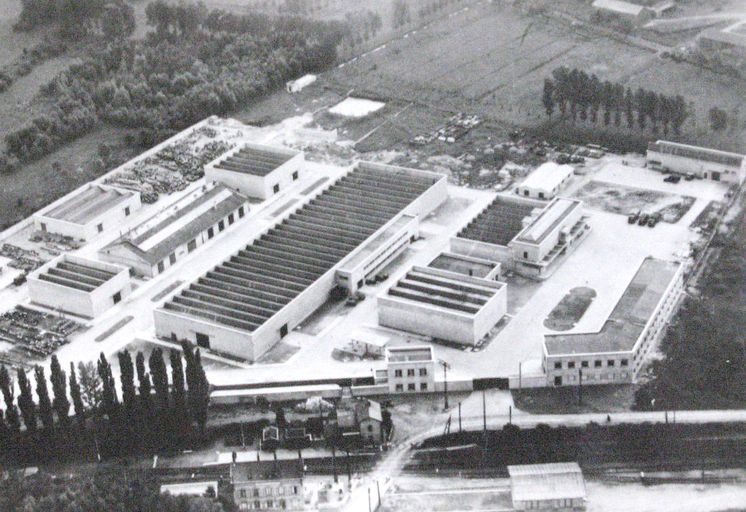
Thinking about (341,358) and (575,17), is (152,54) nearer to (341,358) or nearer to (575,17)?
(575,17)

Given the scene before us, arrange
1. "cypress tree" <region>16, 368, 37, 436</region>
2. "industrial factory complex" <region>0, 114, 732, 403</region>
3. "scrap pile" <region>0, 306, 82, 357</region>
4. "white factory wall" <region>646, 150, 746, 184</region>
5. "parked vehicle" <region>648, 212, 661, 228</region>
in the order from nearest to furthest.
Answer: "cypress tree" <region>16, 368, 37, 436</region>
"industrial factory complex" <region>0, 114, 732, 403</region>
"scrap pile" <region>0, 306, 82, 357</region>
"parked vehicle" <region>648, 212, 661, 228</region>
"white factory wall" <region>646, 150, 746, 184</region>

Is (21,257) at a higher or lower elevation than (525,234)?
lower

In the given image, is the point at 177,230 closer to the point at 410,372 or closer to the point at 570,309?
the point at 410,372

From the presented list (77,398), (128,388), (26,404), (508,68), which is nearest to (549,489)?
(128,388)

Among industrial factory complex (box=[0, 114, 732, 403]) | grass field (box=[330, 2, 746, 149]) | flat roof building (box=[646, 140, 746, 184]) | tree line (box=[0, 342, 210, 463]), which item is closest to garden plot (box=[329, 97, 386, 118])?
grass field (box=[330, 2, 746, 149])

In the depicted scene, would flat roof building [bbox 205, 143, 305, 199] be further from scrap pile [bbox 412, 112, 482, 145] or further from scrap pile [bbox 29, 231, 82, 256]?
scrap pile [bbox 29, 231, 82, 256]

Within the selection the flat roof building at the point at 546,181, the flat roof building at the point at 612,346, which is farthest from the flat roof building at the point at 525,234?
the flat roof building at the point at 612,346
